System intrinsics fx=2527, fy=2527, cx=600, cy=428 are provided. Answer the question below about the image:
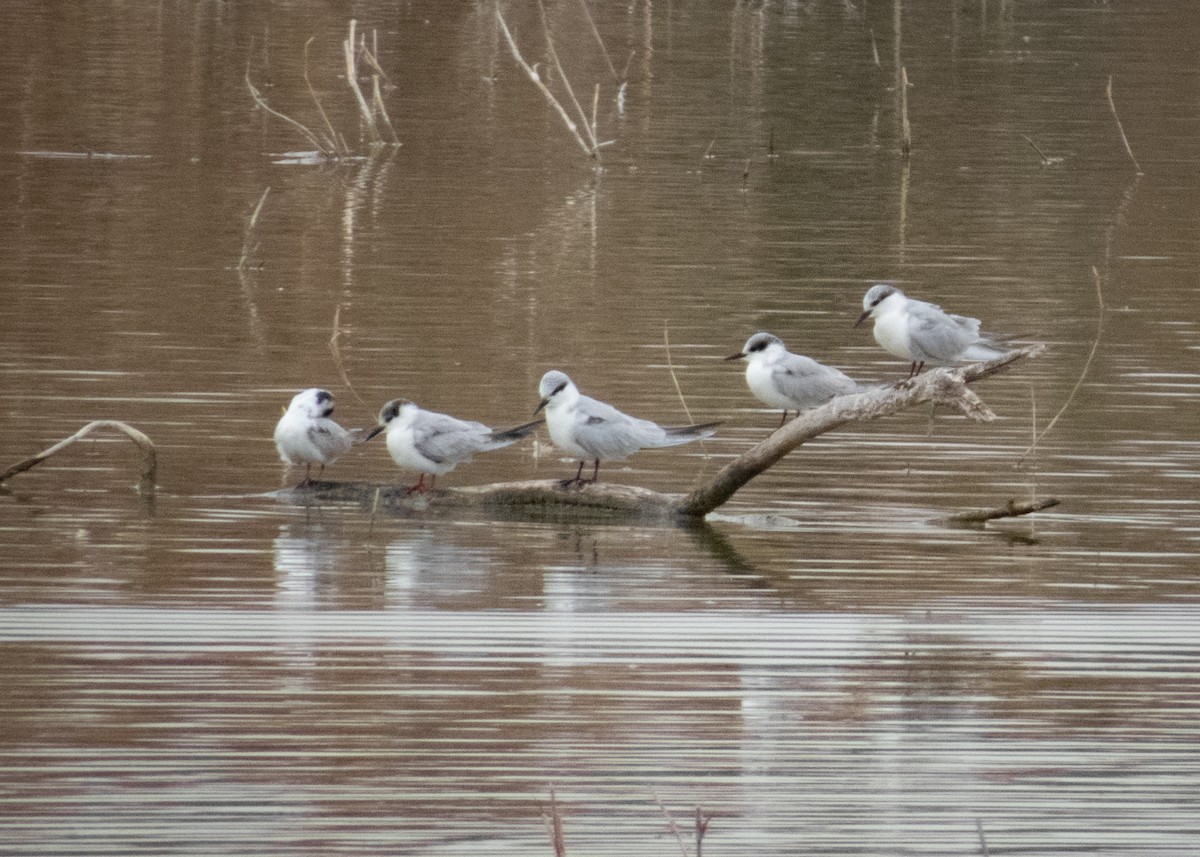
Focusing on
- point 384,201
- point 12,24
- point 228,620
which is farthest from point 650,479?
point 12,24

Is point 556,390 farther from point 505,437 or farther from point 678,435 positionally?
point 678,435

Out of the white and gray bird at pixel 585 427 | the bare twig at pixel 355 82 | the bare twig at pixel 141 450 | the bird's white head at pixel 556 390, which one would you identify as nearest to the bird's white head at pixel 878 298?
the white and gray bird at pixel 585 427

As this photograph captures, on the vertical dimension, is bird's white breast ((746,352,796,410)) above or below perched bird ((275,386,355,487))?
above

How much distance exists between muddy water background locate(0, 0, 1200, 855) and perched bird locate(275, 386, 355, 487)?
429 millimetres

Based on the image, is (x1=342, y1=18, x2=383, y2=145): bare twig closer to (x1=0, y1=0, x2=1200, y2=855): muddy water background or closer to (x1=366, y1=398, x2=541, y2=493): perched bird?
(x1=0, y1=0, x2=1200, y2=855): muddy water background

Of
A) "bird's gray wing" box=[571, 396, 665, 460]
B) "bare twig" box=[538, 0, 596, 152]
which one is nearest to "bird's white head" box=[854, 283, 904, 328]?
"bird's gray wing" box=[571, 396, 665, 460]

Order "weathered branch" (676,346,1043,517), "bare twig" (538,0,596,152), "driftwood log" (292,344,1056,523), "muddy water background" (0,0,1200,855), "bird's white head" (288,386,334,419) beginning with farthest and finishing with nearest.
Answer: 1. "bare twig" (538,0,596,152)
2. "bird's white head" (288,386,334,419)
3. "driftwood log" (292,344,1056,523)
4. "weathered branch" (676,346,1043,517)
5. "muddy water background" (0,0,1200,855)

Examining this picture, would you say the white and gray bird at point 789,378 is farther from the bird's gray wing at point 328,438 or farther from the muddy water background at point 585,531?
the bird's gray wing at point 328,438

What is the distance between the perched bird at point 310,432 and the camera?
42.6 feet

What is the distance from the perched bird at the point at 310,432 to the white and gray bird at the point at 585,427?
110 cm

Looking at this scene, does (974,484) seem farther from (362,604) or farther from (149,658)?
(149,658)

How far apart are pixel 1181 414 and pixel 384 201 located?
40.9ft

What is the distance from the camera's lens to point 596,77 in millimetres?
40062

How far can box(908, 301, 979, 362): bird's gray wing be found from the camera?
43.7 ft
